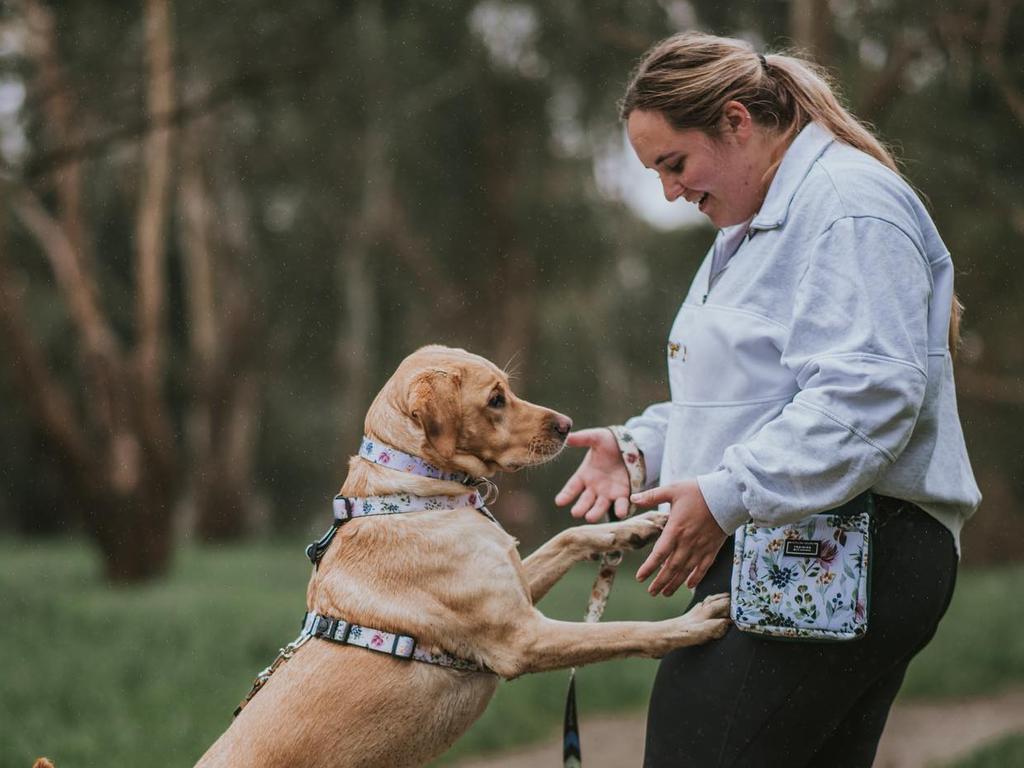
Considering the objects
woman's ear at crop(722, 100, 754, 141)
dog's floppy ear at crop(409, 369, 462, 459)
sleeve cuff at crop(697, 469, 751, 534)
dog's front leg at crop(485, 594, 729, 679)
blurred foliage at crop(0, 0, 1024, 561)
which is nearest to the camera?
sleeve cuff at crop(697, 469, 751, 534)

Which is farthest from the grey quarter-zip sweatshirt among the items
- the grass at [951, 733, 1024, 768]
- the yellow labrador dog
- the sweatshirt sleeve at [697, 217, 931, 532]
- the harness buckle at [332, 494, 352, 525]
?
the grass at [951, 733, 1024, 768]

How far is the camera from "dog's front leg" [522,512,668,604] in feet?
11.8

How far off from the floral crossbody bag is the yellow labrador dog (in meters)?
0.36

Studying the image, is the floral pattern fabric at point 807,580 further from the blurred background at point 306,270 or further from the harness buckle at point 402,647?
the blurred background at point 306,270

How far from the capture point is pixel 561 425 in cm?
394

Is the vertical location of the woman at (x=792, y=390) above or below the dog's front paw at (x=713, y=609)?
above

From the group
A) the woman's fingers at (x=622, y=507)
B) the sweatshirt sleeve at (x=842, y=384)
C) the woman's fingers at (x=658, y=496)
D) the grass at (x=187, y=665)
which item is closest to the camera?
the sweatshirt sleeve at (x=842, y=384)

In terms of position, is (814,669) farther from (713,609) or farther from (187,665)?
(187,665)

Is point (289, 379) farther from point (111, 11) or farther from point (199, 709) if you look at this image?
point (199, 709)

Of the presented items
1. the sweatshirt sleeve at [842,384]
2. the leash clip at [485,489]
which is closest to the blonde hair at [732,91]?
the sweatshirt sleeve at [842,384]

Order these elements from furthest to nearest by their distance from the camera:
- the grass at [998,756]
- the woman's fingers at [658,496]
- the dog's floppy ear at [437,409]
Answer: the grass at [998,756] → the dog's floppy ear at [437,409] → the woman's fingers at [658,496]

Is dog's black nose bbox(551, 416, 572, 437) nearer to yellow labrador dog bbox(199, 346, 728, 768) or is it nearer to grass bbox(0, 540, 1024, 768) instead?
yellow labrador dog bbox(199, 346, 728, 768)

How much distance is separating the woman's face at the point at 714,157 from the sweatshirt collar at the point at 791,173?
0.28 ft

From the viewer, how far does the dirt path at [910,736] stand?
7.53 m
